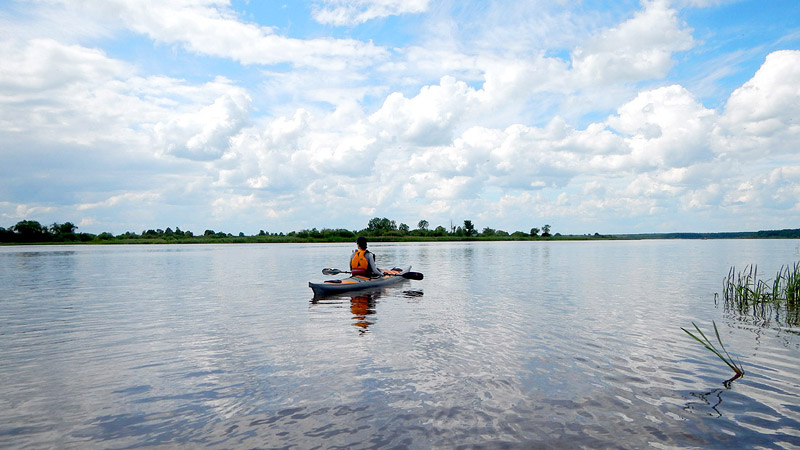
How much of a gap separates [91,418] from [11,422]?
1.03m

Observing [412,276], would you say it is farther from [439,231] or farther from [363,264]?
[439,231]

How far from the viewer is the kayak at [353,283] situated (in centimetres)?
1866

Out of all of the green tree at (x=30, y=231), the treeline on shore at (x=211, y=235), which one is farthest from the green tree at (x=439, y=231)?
the green tree at (x=30, y=231)

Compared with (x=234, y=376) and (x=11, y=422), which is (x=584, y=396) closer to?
(x=234, y=376)

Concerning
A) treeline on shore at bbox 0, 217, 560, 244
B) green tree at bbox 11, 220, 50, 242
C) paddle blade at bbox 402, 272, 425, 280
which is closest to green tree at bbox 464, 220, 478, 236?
treeline on shore at bbox 0, 217, 560, 244

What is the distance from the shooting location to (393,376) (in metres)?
8.24

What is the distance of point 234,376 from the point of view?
27.3 ft

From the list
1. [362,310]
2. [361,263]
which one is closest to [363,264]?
[361,263]

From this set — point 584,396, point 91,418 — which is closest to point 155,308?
point 91,418

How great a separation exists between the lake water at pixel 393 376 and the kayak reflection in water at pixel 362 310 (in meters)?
0.11

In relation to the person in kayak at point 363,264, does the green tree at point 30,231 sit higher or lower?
higher

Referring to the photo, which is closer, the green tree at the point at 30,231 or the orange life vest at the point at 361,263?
the orange life vest at the point at 361,263

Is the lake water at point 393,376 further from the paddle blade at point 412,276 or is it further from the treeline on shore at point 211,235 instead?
the treeline on shore at point 211,235

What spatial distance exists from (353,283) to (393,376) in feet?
37.9
